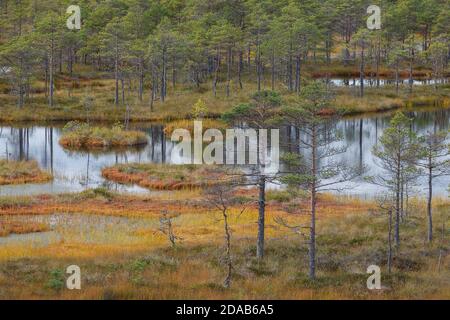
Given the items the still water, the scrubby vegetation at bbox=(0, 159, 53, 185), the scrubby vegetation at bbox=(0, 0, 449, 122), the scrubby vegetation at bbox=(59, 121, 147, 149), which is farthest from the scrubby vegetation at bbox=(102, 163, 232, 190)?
the scrubby vegetation at bbox=(0, 0, 449, 122)

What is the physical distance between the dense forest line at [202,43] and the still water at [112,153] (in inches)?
479

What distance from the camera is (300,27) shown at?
89.6 meters

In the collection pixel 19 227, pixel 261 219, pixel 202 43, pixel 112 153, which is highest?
pixel 202 43

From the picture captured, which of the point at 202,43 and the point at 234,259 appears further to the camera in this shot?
the point at 202,43

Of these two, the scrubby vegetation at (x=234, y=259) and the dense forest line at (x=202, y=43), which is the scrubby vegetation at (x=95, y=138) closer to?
the dense forest line at (x=202, y=43)

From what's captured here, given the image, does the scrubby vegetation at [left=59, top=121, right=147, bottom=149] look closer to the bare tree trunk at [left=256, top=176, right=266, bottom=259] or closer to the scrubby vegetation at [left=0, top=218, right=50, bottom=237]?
the scrubby vegetation at [left=0, top=218, right=50, bottom=237]

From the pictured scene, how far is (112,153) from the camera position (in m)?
66.9

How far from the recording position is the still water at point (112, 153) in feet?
167

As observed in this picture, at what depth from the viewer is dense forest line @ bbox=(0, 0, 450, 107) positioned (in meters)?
90.0

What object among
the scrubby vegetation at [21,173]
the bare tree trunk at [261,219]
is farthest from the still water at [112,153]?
the bare tree trunk at [261,219]

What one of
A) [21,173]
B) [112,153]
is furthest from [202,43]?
[21,173]

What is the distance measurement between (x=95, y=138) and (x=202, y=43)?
3009 centimetres

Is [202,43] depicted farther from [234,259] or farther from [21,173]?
[234,259]
